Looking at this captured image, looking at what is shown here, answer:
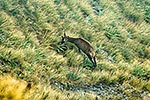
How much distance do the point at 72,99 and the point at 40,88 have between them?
943mm

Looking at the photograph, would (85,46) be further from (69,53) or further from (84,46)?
(69,53)

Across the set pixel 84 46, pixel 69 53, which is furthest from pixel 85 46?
pixel 69 53

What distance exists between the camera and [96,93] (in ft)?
33.2

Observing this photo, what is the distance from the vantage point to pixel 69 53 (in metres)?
11.4

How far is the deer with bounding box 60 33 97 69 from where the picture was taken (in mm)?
11500

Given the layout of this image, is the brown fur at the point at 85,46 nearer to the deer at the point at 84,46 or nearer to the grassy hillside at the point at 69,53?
the deer at the point at 84,46

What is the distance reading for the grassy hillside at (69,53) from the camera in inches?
360

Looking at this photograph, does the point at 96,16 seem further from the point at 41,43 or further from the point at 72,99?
the point at 72,99

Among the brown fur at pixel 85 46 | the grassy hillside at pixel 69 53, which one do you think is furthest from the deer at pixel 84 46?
the grassy hillside at pixel 69 53

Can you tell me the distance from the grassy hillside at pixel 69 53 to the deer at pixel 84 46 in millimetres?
149

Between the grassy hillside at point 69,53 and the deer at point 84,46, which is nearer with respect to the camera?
the grassy hillside at point 69,53

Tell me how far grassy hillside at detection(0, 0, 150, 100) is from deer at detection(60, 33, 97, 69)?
15cm

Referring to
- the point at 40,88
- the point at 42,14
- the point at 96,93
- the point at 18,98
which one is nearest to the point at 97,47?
the point at 42,14

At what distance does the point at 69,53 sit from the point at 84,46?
0.55 meters
